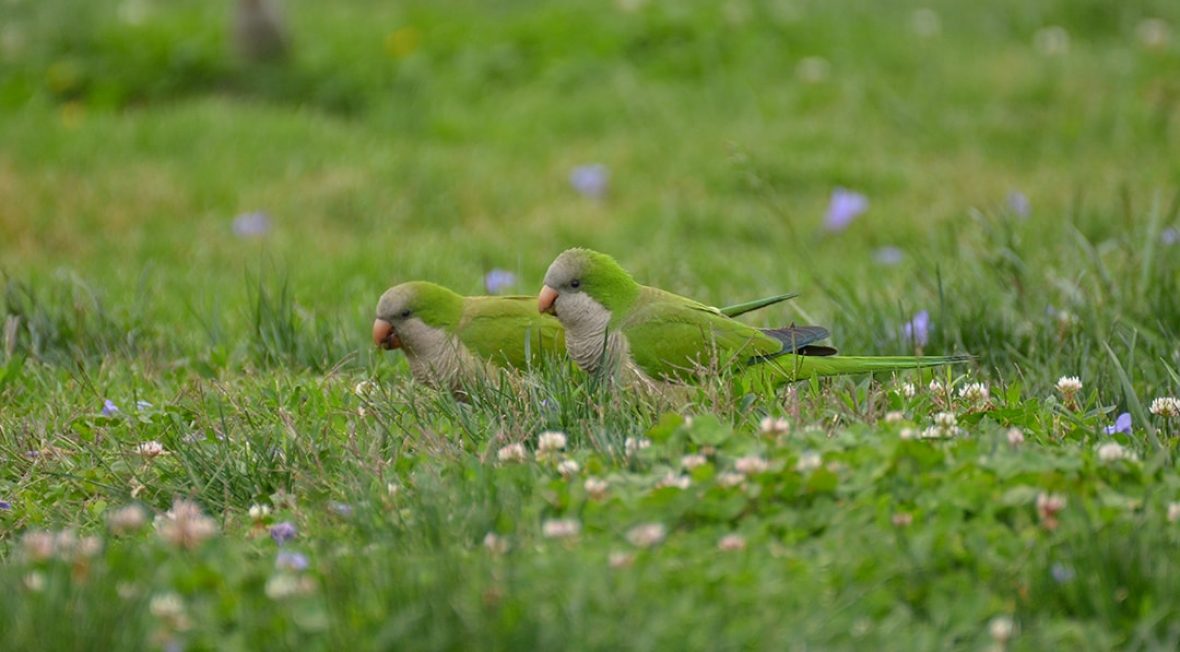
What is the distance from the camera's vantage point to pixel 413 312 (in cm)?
405

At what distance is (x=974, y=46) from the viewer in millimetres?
9609

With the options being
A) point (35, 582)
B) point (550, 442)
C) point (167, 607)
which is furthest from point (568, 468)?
point (35, 582)

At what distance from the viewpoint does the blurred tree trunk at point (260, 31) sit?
28.8 feet

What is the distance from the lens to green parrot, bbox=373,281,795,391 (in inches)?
158

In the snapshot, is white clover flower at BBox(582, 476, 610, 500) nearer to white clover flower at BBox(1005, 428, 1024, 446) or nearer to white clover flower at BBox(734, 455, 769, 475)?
white clover flower at BBox(734, 455, 769, 475)

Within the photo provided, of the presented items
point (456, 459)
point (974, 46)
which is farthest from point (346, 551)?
point (974, 46)

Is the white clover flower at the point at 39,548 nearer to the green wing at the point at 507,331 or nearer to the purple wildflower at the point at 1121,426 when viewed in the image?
the green wing at the point at 507,331

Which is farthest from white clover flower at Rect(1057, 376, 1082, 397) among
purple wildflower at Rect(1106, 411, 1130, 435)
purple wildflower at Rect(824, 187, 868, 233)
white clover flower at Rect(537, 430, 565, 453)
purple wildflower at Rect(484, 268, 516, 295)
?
purple wildflower at Rect(824, 187, 868, 233)

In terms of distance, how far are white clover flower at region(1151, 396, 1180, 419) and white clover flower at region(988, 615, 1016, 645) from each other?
1.22 meters

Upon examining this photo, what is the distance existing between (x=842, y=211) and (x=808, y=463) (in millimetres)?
4134

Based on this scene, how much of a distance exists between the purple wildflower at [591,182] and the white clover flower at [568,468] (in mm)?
4521

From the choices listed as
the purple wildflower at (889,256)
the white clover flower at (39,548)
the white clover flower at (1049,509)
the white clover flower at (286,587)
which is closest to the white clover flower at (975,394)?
the white clover flower at (1049,509)

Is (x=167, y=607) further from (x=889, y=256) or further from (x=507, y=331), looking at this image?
(x=889, y=256)

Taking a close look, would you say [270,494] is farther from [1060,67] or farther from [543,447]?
[1060,67]
